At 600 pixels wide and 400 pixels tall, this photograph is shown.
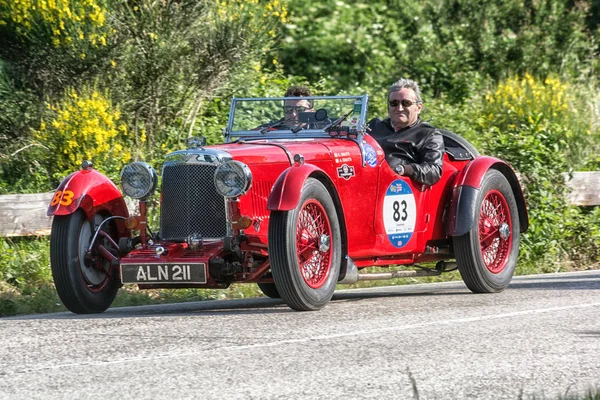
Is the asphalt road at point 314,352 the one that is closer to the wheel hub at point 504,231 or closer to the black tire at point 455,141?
the wheel hub at point 504,231

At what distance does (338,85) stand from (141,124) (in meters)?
7.34

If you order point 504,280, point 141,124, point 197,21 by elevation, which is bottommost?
point 504,280

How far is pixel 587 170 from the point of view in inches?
600

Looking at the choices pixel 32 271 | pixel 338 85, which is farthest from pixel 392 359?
pixel 338 85

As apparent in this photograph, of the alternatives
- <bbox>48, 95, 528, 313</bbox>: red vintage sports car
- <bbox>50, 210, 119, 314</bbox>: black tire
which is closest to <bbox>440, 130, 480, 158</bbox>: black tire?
<bbox>48, 95, 528, 313</bbox>: red vintage sports car

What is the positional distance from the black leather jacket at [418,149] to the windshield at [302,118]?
1.29 ft

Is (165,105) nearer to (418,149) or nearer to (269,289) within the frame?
(269,289)

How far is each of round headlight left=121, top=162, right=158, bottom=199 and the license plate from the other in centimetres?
70

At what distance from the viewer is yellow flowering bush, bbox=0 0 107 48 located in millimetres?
12719

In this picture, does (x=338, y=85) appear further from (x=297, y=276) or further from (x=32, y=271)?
(x=297, y=276)

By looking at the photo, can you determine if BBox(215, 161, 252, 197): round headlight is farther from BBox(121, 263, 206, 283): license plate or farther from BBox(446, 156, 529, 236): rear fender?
BBox(446, 156, 529, 236): rear fender

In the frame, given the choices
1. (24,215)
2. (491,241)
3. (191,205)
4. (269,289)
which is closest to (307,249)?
(191,205)

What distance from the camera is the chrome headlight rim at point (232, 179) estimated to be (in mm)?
7758

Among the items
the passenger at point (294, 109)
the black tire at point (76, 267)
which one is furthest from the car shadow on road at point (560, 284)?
the black tire at point (76, 267)
